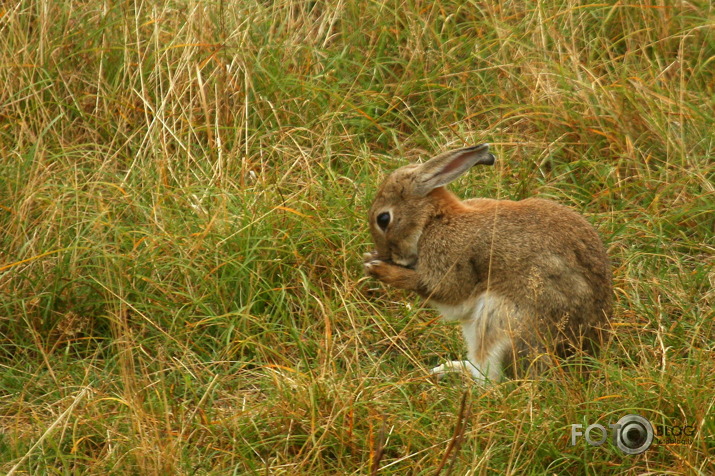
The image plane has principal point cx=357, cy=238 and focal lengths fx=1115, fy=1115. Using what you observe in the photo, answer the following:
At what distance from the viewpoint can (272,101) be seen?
683 cm

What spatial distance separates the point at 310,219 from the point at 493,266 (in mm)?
1131

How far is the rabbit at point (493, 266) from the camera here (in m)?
4.96

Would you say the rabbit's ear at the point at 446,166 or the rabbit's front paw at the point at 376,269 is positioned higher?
the rabbit's ear at the point at 446,166

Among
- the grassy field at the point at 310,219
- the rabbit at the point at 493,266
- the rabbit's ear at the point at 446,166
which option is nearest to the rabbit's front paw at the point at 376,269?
the rabbit at the point at 493,266

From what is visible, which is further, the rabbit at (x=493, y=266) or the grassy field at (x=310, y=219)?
the rabbit at (x=493, y=266)

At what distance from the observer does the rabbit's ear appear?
211 inches

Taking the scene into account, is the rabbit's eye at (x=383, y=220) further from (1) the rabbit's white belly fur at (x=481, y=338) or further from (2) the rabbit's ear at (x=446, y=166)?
(1) the rabbit's white belly fur at (x=481, y=338)

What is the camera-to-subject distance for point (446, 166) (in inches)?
216

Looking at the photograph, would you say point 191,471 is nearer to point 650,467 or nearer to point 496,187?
point 650,467

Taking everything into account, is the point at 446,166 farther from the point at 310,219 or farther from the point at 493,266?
the point at 310,219

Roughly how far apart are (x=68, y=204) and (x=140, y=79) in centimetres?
112

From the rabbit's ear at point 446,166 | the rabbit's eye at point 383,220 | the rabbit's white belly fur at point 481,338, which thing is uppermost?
the rabbit's ear at point 446,166

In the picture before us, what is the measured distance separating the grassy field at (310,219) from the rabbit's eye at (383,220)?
239 millimetres

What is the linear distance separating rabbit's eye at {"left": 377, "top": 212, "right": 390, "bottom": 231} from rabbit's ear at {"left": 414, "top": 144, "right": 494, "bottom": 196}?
0.64 feet
